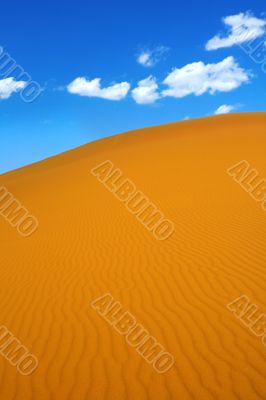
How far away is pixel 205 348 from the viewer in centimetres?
410

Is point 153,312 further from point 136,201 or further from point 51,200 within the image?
point 51,200

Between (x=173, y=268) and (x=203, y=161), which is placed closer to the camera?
(x=173, y=268)

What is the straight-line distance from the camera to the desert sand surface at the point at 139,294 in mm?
3729

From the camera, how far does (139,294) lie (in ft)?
19.1

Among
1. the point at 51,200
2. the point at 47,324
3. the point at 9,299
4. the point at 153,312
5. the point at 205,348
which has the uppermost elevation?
the point at 51,200

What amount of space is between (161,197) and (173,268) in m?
8.14

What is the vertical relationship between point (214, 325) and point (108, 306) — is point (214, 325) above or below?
below

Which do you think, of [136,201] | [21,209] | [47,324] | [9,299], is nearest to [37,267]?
[9,299]

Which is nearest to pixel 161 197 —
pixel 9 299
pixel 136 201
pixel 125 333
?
pixel 136 201

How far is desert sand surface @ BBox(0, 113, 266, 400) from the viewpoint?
147 inches

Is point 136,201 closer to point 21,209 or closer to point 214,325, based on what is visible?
point 21,209

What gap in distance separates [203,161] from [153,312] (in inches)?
668

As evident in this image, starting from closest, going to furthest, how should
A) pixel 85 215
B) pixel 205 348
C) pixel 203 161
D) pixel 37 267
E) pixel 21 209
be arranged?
pixel 205 348 < pixel 37 267 < pixel 85 215 < pixel 21 209 < pixel 203 161

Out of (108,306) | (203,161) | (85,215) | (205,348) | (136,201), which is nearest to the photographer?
(205,348)
